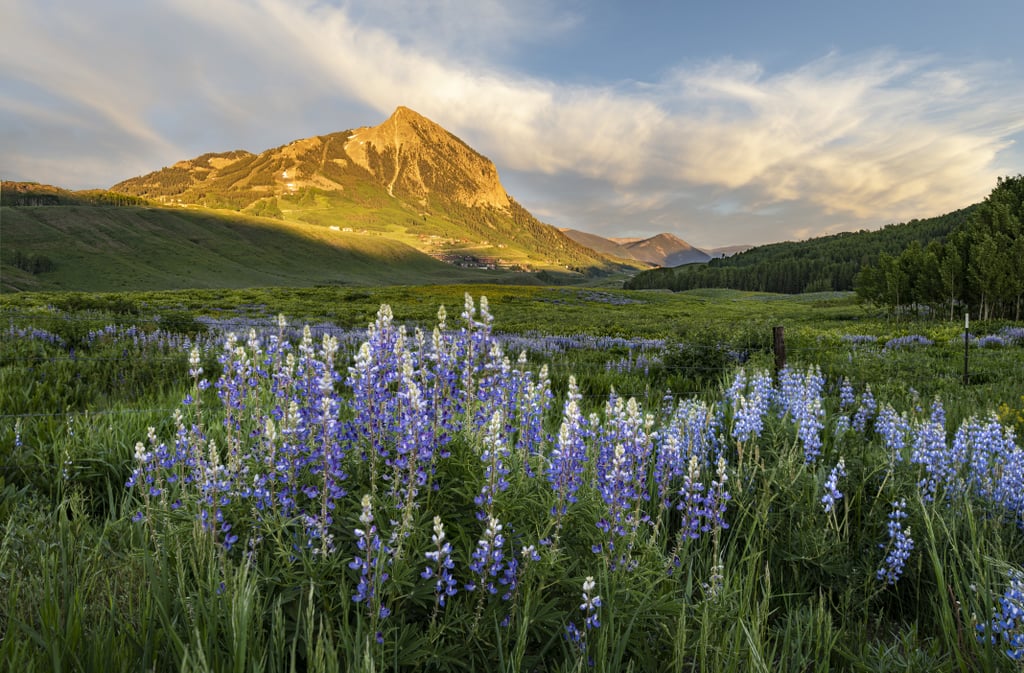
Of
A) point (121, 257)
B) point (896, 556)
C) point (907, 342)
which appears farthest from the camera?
point (121, 257)

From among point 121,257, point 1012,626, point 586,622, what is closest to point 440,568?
point 586,622

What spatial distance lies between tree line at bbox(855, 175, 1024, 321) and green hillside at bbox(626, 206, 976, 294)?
97.7 m

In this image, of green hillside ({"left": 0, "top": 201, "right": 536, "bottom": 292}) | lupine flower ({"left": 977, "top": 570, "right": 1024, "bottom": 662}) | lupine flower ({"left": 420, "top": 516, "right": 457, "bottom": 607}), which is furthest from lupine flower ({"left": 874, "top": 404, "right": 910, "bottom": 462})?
green hillside ({"left": 0, "top": 201, "right": 536, "bottom": 292})

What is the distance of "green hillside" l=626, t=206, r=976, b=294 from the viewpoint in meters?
126

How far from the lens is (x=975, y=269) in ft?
89.2

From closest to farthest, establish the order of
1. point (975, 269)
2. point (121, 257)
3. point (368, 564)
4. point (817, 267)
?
point (368, 564) → point (975, 269) → point (817, 267) → point (121, 257)

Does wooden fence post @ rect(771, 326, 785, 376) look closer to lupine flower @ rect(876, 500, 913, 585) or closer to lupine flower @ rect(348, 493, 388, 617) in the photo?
lupine flower @ rect(876, 500, 913, 585)

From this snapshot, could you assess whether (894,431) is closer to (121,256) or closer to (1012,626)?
(1012,626)

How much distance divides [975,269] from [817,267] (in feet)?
396

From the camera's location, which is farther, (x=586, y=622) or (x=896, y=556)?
(x=896, y=556)

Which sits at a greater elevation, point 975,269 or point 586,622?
point 975,269

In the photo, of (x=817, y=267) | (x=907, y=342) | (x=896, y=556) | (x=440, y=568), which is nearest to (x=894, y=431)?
(x=896, y=556)

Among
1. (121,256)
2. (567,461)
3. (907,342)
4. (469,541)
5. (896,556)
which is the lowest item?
(896,556)

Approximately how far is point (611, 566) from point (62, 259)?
17889cm
